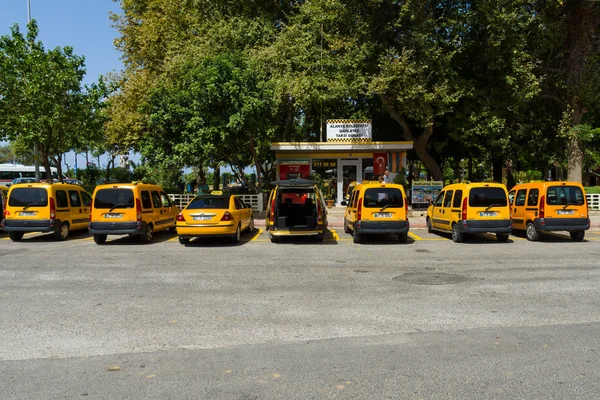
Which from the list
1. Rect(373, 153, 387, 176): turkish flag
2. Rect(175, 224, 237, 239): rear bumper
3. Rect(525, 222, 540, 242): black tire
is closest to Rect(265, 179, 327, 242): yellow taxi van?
Rect(175, 224, 237, 239): rear bumper

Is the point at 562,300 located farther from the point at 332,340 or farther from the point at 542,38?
the point at 542,38

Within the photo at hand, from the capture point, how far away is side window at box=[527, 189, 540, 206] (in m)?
14.0

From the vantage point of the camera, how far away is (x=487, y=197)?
13.5 m

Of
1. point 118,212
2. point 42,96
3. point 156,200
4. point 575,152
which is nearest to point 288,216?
point 156,200

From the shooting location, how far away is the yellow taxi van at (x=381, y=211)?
13.3 meters

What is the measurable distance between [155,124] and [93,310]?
16.5m

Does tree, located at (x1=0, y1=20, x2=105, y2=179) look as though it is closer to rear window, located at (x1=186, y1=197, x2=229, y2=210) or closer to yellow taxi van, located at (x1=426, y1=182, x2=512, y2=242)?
rear window, located at (x1=186, y1=197, x2=229, y2=210)

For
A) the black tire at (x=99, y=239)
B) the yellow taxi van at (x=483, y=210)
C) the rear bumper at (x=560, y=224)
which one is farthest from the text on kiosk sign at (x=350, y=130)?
the black tire at (x=99, y=239)

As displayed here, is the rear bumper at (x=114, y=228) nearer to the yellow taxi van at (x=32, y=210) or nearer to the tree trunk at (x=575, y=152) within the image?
the yellow taxi van at (x=32, y=210)

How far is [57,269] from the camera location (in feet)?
31.4

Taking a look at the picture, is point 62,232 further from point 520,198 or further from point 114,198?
point 520,198

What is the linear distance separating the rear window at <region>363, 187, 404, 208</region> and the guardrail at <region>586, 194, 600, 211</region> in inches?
616

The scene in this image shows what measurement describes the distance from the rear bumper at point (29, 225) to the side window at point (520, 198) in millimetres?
14631

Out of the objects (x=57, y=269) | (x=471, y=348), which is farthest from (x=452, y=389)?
(x=57, y=269)
